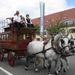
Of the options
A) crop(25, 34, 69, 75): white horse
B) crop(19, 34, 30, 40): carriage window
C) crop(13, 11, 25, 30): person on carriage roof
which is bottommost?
crop(25, 34, 69, 75): white horse

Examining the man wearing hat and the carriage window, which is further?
the carriage window

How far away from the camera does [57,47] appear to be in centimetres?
675

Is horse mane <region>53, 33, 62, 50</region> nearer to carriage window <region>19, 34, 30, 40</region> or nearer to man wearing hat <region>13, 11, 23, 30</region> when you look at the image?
man wearing hat <region>13, 11, 23, 30</region>

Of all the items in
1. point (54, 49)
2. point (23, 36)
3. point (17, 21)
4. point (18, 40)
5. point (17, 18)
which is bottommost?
point (54, 49)

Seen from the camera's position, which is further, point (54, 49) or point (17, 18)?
point (17, 18)

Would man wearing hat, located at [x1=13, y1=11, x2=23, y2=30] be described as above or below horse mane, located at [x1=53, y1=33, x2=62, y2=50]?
above

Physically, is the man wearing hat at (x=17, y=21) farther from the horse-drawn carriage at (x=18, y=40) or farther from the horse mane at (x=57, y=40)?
the horse mane at (x=57, y=40)

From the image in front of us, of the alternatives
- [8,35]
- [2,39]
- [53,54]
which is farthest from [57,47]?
[2,39]

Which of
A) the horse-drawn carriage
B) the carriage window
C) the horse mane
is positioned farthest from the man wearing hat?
the horse mane

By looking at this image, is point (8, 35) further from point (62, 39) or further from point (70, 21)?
point (70, 21)

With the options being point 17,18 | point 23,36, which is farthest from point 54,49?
point 17,18

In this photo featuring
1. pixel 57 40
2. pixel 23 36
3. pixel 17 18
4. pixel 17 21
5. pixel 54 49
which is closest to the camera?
pixel 57 40

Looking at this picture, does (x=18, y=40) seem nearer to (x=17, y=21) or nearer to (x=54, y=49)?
(x=17, y=21)

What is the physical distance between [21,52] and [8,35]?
49.1 inches
